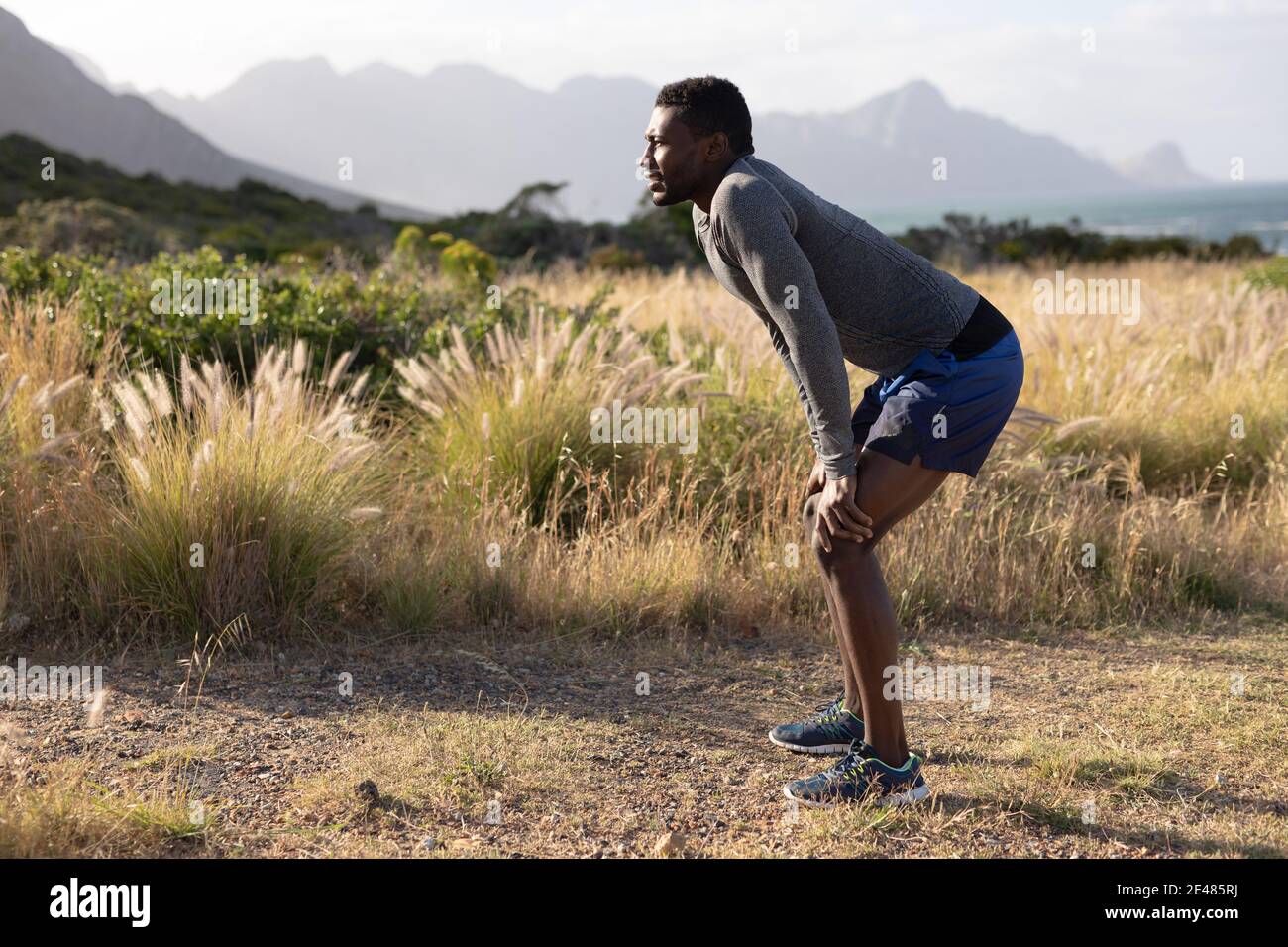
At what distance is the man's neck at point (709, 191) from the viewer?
2.95 m

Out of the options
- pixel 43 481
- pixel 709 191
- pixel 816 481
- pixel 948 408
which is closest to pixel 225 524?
pixel 43 481

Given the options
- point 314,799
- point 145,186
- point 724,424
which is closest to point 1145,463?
point 724,424

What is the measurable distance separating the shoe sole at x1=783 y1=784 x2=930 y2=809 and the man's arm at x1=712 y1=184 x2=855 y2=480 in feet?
3.57

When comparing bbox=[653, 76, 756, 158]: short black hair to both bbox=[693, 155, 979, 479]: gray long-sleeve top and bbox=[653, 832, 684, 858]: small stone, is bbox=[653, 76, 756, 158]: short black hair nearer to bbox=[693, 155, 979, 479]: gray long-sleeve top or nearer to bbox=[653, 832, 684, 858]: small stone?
bbox=[693, 155, 979, 479]: gray long-sleeve top

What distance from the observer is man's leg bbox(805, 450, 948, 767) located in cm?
295

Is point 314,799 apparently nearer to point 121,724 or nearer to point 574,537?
point 121,724

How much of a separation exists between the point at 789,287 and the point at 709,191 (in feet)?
1.33

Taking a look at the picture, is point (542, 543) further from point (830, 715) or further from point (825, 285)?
point (825, 285)

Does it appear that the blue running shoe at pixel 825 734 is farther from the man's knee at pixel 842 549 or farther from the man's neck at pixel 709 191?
the man's neck at pixel 709 191

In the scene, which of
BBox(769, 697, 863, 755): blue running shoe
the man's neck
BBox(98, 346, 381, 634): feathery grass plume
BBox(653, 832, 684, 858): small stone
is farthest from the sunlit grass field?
the man's neck

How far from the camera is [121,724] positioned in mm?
3770

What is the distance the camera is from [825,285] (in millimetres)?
2984

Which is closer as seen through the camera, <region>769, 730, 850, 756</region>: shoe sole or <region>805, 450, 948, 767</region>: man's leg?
<region>805, 450, 948, 767</region>: man's leg
